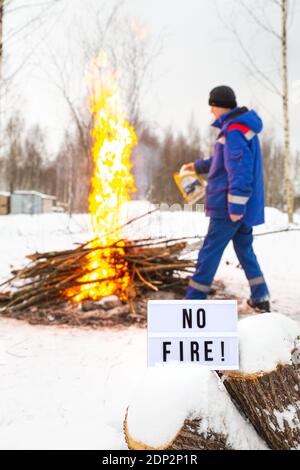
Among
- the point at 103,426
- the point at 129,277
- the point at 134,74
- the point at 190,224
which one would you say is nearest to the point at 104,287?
the point at 129,277

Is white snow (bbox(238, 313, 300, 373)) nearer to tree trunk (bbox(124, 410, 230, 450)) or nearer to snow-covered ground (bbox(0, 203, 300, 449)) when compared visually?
tree trunk (bbox(124, 410, 230, 450))

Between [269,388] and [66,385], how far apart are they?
1187 millimetres

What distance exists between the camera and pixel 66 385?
7.12ft

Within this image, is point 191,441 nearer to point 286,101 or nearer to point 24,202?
point 286,101

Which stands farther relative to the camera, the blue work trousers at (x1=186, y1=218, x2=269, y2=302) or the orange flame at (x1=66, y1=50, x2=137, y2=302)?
the orange flame at (x1=66, y1=50, x2=137, y2=302)

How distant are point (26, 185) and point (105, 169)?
4466 centimetres

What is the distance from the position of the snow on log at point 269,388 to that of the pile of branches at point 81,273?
2.53m

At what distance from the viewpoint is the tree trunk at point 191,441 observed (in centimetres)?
131

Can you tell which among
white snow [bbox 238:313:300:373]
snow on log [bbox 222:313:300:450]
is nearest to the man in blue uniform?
white snow [bbox 238:313:300:373]

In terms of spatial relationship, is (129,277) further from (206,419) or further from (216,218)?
(206,419)

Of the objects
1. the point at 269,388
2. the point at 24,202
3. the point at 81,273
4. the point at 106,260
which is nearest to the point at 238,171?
the point at 106,260

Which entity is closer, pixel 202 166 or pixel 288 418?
pixel 288 418

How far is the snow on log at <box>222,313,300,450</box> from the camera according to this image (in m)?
1.42

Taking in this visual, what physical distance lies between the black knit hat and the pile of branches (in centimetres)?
166
